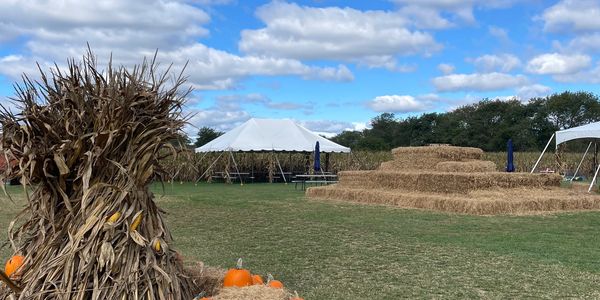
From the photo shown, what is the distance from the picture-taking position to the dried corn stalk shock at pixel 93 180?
250 cm

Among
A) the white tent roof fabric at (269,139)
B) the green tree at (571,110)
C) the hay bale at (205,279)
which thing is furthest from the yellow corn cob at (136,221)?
the green tree at (571,110)

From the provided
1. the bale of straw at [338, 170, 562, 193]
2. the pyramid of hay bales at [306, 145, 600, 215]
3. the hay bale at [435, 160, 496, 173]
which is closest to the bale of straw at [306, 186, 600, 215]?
the pyramid of hay bales at [306, 145, 600, 215]

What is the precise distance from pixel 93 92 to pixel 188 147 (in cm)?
55

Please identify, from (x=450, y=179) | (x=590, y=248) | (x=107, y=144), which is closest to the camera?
(x=107, y=144)

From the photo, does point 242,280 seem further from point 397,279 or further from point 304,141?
point 304,141

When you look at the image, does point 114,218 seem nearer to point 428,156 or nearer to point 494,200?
point 494,200

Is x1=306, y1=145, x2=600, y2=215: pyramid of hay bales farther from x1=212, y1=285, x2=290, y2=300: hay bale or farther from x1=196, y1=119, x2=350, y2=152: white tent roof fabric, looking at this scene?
x1=212, y1=285, x2=290, y2=300: hay bale

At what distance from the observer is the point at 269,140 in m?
26.8

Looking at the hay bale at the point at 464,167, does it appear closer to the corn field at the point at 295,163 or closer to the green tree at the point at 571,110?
the corn field at the point at 295,163

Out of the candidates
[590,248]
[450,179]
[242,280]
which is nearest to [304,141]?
[450,179]

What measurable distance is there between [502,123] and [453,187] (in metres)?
56.0

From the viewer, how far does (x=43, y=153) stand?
8.32ft

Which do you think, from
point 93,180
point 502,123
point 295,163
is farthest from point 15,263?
point 502,123

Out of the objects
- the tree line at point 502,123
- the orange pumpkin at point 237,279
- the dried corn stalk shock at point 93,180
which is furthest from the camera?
the tree line at point 502,123
